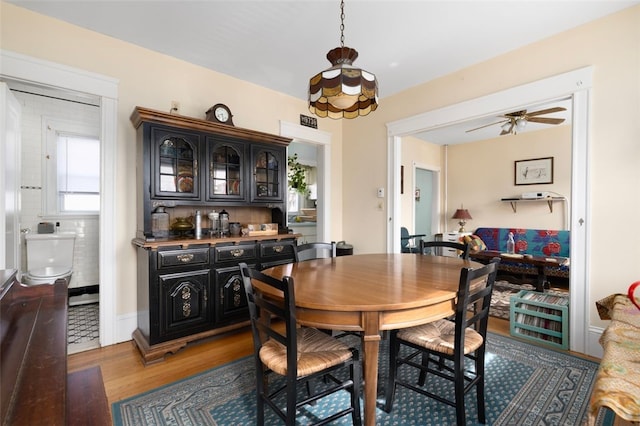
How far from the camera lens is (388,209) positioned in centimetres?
392

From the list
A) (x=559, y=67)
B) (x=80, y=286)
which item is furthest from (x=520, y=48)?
(x=80, y=286)

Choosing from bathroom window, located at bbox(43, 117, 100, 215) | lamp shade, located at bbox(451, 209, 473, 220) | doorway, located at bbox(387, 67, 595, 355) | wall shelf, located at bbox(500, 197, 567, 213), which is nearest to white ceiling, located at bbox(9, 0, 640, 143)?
doorway, located at bbox(387, 67, 595, 355)

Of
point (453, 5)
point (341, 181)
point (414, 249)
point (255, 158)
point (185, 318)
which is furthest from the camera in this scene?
point (414, 249)

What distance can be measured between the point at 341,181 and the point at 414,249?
195 cm

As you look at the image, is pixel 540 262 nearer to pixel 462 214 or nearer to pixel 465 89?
pixel 462 214

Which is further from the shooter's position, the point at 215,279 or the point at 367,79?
the point at 215,279

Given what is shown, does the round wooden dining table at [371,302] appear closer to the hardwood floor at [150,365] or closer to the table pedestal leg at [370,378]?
the table pedestal leg at [370,378]

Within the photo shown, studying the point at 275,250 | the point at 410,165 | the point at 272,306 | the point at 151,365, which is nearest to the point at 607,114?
the point at 272,306

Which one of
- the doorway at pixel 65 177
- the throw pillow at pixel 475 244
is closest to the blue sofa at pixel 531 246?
the throw pillow at pixel 475 244

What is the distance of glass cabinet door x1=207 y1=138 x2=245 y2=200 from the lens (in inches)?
111

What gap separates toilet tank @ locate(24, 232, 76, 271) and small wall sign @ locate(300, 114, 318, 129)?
124 inches

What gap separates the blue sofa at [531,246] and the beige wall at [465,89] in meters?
2.19

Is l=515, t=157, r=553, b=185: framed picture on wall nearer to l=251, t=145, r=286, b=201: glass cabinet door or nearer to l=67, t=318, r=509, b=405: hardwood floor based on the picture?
l=67, t=318, r=509, b=405: hardwood floor

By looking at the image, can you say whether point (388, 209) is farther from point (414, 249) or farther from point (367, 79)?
point (367, 79)
